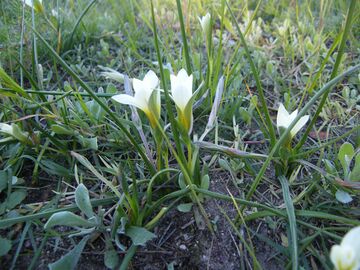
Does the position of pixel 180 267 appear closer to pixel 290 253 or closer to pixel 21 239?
pixel 290 253

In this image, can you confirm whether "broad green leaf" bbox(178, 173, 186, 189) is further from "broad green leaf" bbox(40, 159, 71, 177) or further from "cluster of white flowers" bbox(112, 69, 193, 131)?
"broad green leaf" bbox(40, 159, 71, 177)

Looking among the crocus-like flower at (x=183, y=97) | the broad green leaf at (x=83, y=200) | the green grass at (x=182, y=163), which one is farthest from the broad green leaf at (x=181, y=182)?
the broad green leaf at (x=83, y=200)

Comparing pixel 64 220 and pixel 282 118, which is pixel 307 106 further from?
pixel 64 220

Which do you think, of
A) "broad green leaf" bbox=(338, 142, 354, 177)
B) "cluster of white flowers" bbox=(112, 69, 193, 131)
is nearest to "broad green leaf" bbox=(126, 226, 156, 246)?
"cluster of white flowers" bbox=(112, 69, 193, 131)

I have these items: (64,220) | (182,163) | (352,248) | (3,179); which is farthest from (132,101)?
(352,248)

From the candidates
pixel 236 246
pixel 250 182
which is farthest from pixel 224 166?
pixel 236 246

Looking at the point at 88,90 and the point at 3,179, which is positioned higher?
the point at 88,90
